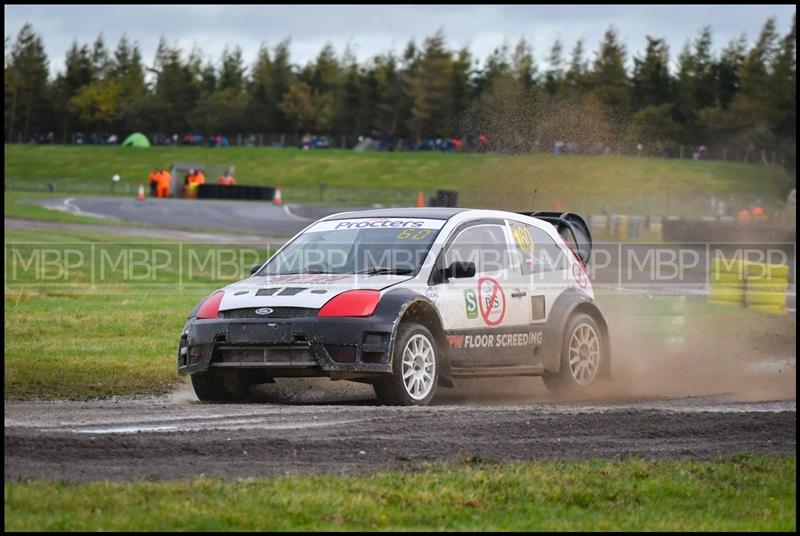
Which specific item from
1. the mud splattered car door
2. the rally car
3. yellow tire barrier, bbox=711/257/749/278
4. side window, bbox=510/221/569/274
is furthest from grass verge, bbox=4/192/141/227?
the mud splattered car door

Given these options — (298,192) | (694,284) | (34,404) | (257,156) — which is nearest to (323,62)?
(257,156)

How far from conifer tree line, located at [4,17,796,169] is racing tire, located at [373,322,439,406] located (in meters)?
7.27

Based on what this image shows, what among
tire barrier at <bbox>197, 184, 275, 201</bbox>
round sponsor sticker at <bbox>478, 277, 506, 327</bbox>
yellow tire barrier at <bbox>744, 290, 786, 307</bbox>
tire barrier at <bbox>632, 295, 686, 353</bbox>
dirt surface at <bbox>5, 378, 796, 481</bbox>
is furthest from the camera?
tire barrier at <bbox>197, 184, 275, 201</bbox>

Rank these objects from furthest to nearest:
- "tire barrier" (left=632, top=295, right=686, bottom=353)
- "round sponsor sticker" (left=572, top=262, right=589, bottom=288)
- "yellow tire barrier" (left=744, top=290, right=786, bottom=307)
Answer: "yellow tire barrier" (left=744, top=290, right=786, bottom=307)
"tire barrier" (left=632, top=295, right=686, bottom=353)
"round sponsor sticker" (left=572, top=262, right=589, bottom=288)

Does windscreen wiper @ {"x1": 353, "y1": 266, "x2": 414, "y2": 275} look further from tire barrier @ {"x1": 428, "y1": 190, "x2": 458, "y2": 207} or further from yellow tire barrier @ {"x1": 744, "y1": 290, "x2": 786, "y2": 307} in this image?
yellow tire barrier @ {"x1": 744, "y1": 290, "x2": 786, "y2": 307}

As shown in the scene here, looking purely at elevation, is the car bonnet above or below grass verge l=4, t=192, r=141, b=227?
below

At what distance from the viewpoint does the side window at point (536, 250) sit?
37.4 ft

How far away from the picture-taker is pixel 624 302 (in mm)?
19953

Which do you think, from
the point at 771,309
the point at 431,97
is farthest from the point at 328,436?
the point at 431,97

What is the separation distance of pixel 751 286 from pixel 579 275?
11.5 metres

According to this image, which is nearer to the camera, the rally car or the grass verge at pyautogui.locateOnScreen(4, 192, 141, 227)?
the rally car

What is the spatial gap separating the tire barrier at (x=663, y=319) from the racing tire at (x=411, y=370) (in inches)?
292

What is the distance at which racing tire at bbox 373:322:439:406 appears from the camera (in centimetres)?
962

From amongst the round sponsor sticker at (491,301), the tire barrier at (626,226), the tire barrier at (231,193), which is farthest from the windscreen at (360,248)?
the tire barrier at (231,193)
